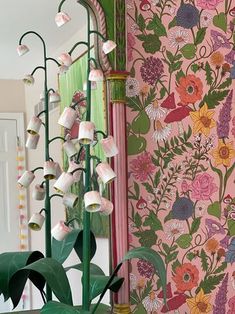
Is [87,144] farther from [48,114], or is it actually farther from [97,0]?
[97,0]

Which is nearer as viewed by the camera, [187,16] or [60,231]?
[60,231]

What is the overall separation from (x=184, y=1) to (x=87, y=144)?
2.12 feet

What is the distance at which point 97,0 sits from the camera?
151cm

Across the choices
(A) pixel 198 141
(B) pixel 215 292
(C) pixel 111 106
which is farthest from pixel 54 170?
(B) pixel 215 292

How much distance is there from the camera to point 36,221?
1.41 meters

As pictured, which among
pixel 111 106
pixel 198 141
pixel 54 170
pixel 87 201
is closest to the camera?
pixel 87 201

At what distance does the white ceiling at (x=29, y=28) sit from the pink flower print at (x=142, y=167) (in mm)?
423

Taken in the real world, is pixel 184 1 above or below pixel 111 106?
above

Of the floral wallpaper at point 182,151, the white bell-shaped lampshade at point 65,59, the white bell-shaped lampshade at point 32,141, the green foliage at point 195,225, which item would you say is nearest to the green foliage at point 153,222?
the floral wallpaper at point 182,151

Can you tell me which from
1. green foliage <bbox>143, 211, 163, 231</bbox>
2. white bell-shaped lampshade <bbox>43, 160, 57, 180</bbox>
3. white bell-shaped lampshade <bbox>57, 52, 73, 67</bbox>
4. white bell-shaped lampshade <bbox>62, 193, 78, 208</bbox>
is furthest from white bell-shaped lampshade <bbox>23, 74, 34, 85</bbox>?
green foliage <bbox>143, 211, 163, 231</bbox>

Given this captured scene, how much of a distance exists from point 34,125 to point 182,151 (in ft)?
1.62

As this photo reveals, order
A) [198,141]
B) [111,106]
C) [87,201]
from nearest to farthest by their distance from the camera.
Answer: [87,201], [111,106], [198,141]

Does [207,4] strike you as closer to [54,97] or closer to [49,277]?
[54,97]

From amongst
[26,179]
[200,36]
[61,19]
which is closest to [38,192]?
[26,179]
